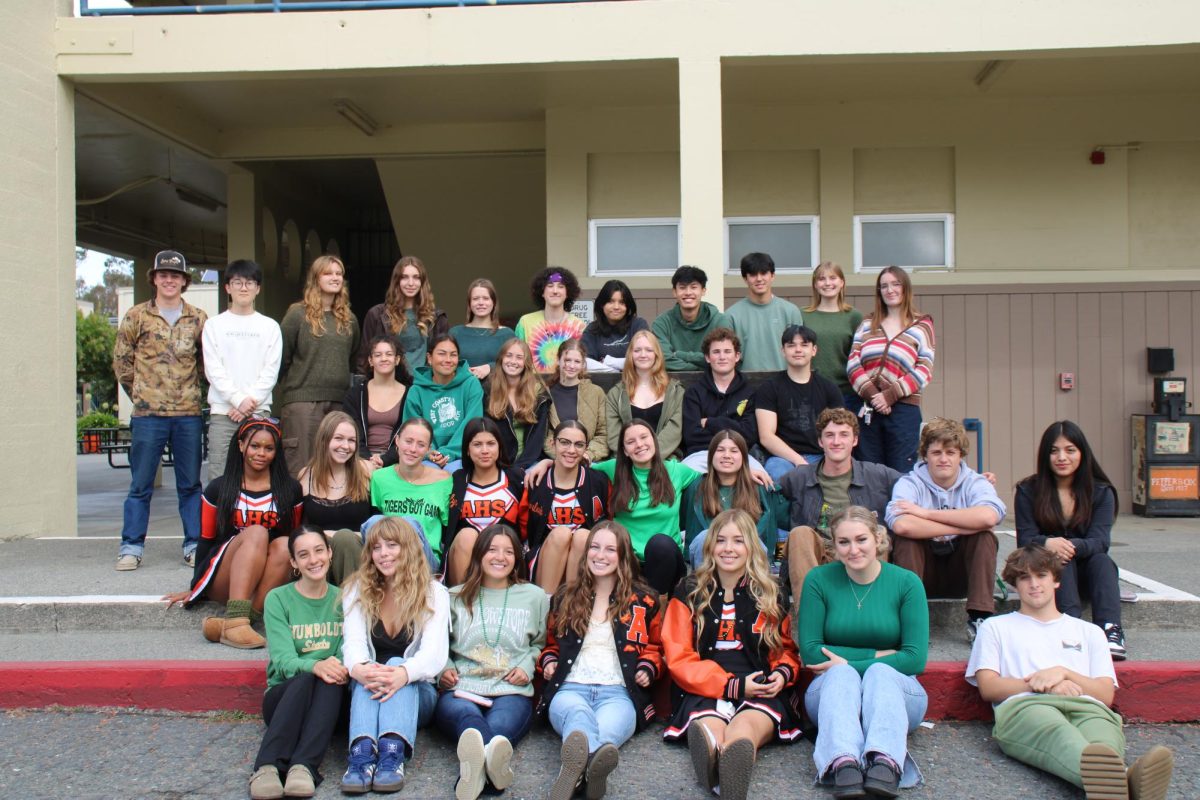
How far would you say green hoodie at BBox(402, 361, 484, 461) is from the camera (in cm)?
571

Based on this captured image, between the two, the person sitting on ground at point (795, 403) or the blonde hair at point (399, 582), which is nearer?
the blonde hair at point (399, 582)

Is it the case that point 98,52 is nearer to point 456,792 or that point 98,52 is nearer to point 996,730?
point 456,792

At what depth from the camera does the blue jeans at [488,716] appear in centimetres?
395

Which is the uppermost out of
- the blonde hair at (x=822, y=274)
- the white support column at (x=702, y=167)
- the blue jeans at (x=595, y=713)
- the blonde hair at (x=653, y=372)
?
the white support column at (x=702, y=167)

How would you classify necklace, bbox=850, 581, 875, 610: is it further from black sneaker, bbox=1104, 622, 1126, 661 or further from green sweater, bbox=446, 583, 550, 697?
green sweater, bbox=446, 583, 550, 697

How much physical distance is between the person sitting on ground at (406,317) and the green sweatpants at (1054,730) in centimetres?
386

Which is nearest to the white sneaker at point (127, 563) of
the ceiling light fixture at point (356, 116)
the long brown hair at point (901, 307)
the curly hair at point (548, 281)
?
the curly hair at point (548, 281)

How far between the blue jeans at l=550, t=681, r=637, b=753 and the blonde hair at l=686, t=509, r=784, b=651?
0.44m

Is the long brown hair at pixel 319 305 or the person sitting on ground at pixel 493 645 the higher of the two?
the long brown hair at pixel 319 305

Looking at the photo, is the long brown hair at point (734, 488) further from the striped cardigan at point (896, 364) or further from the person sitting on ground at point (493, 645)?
the striped cardigan at point (896, 364)

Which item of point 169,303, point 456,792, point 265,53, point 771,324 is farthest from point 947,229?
point 456,792

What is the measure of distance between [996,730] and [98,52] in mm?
7617

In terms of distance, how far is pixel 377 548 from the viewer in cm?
416

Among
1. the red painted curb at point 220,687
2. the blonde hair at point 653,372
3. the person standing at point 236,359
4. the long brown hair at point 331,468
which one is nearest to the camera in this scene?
the red painted curb at point 220,687
